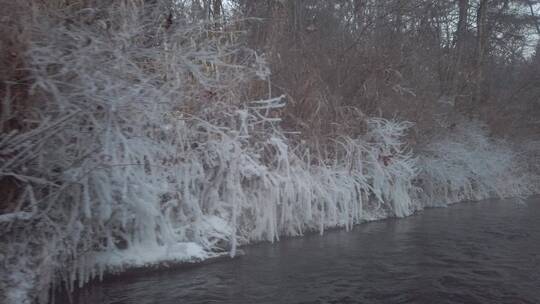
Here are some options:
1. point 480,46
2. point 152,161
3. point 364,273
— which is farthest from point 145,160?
point 480,46

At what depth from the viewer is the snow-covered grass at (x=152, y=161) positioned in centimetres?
546

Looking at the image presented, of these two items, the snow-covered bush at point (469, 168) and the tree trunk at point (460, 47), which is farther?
the tree trunk at point (460, 47)

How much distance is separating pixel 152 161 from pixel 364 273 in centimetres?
325

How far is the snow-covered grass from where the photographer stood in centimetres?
546

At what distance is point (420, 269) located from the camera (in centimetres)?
728

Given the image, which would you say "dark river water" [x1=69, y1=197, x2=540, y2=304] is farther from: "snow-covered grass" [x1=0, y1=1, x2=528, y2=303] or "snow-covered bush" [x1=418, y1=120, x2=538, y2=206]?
"snow-covered bush" [x1=418, y1=120, x2=538, y2=206]

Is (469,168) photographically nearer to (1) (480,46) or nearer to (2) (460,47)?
(2) (460,47)

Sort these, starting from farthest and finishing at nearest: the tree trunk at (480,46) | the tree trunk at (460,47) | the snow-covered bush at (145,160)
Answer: the tree trunk at (480,46) < the tree trunk at (460,47) < the snow-covered bush at (145,160)

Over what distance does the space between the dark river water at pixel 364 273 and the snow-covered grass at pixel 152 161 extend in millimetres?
530

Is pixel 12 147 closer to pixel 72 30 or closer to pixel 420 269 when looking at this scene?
pixel 72 30

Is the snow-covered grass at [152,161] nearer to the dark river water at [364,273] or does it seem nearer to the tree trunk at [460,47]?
the dark river water at [364,273]

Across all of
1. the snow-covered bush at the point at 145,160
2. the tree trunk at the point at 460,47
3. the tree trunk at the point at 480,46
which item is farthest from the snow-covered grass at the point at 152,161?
the tree trunk at the point at 480,46

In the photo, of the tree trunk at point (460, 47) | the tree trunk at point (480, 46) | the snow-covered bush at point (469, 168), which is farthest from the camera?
the tree trunk at point (480, 46)

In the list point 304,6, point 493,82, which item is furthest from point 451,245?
point 493,82
